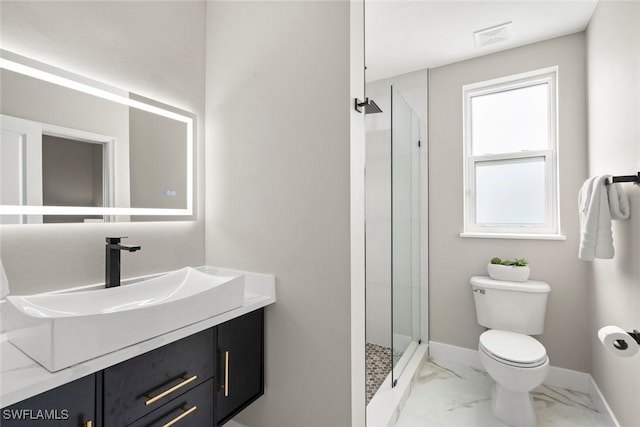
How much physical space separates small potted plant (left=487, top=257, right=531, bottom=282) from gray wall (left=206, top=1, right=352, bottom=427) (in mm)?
1441

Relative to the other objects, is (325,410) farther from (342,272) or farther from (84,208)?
(84,208)

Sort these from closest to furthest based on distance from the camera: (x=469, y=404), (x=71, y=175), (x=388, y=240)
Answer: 1. (x=71, y=175)
2. (x=469, y=404)
3. (x=388, y=240)

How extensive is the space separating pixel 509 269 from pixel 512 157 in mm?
849

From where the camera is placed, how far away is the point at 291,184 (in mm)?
1433

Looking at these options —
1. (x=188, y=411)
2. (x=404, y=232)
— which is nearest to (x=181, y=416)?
(x=188, y=411)

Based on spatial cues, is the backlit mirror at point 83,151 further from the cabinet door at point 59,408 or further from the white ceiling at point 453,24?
the white ceiling at point 453,24

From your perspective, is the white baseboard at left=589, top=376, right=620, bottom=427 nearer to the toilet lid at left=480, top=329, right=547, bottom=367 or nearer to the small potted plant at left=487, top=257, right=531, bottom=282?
the toilet lid at left=480, top=329, right=547, bottom=367

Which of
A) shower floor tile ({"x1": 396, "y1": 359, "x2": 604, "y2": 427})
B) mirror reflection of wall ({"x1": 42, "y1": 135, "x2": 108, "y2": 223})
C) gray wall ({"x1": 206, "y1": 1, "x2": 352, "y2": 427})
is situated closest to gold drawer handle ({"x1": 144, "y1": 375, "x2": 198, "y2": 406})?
gray wall ({"x1": 206, "y1": 1, "x2": 352, "y2": 427})

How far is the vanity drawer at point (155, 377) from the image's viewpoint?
901 millimetres

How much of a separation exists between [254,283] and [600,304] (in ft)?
6.51

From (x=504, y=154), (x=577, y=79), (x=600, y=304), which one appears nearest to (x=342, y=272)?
(x=600, y=304)

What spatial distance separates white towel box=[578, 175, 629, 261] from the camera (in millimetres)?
1443

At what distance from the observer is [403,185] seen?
2.19 metres

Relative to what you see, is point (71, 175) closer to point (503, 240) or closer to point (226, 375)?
point (226, 375)
